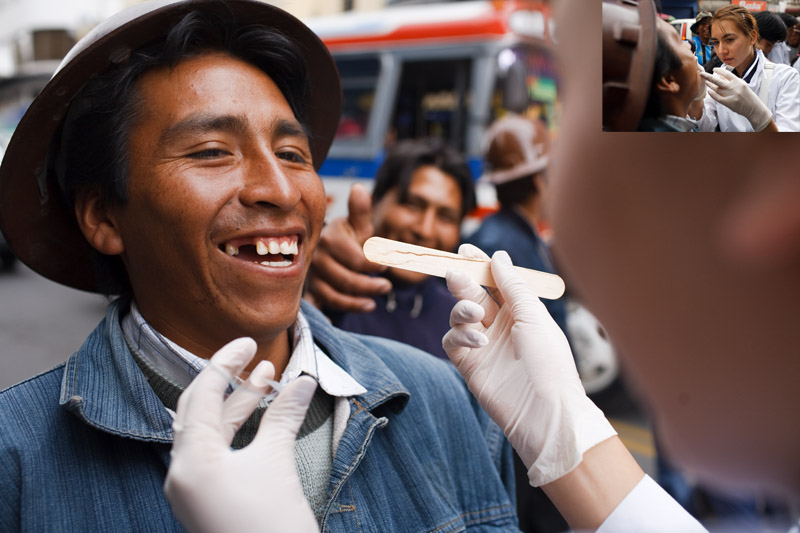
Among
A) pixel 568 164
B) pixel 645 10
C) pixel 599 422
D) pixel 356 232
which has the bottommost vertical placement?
pixel 356 232

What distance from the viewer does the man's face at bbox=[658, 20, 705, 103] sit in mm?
1229

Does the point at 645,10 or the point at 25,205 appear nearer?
the point at 645,10

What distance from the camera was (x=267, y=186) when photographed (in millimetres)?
1465

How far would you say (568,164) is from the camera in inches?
52.2

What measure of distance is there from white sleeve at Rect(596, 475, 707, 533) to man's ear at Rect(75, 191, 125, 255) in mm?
1192

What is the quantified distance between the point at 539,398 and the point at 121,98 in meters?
1.09

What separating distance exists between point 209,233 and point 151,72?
0.39 metres

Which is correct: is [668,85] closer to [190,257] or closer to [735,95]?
[735,95]

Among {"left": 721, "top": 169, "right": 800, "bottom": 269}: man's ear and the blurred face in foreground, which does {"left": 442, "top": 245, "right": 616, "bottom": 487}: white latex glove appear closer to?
the blurred face in foreground

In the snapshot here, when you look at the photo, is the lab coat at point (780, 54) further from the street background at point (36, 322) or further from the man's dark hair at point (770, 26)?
the street background at point (36, 322)

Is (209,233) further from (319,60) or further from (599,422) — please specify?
(599,422)

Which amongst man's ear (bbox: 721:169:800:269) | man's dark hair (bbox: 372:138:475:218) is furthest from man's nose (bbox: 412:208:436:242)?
man's ear (bbox: 721:169:800:269)

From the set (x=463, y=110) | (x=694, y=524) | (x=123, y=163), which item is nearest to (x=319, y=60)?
(x=123, y=163)

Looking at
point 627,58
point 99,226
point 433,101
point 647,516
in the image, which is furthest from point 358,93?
point 647,516
